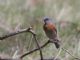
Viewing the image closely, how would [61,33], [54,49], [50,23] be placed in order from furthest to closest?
[61,33]
[54,49]
[50,23]

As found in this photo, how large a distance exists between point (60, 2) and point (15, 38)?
78.6 inches

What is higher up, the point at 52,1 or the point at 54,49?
the point at 52,1

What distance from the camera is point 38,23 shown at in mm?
5457

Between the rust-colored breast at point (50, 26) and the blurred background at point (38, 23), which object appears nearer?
the rust-colored breast at point (50, 26)

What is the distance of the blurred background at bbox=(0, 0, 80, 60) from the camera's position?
167 inches

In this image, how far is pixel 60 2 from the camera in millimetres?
6422

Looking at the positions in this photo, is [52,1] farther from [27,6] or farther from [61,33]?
[61,33]

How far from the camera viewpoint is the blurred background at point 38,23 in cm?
425

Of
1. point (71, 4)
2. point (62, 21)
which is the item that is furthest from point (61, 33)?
point (71, 4)

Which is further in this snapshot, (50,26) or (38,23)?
(38,23)

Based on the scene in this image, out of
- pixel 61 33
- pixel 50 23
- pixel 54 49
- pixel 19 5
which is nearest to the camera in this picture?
pixel 50 23

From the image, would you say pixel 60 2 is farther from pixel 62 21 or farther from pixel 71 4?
pixel 62 21

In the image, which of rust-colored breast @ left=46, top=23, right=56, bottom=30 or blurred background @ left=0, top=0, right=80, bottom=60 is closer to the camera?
rust-colored breast @ left=46, top=23, right=56, bottom=30

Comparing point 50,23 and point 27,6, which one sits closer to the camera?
point 50,23
